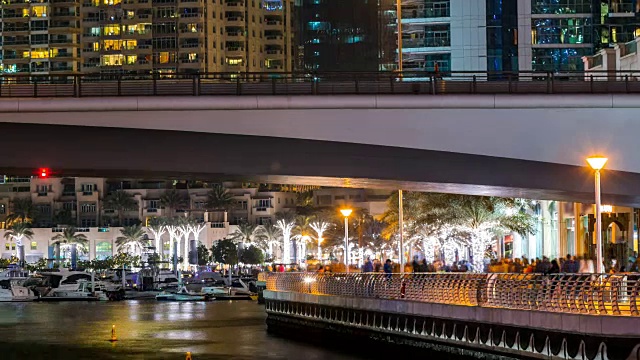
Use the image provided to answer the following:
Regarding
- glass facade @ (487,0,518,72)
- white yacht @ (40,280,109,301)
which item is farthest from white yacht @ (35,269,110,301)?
glass facade @ (487,0,518,72)

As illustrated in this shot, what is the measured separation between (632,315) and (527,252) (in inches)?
3064

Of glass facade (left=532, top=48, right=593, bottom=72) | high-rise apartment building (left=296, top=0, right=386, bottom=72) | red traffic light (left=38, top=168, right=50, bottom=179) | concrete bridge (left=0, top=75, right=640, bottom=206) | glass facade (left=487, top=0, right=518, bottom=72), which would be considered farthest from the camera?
high-rise apartment building (left=296, top=0, right=386, bottom=72)

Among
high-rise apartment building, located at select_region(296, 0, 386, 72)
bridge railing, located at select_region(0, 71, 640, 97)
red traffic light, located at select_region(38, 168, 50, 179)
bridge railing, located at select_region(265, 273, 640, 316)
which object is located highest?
high-rise apartment building, located at select_region(296, 0, 386, 72)

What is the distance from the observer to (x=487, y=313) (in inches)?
1649

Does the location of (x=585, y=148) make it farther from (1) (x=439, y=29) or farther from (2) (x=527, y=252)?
(1) (x=439, y=29)

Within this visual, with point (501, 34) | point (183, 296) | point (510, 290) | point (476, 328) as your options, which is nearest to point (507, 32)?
point (501, 34)

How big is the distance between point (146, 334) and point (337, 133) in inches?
1035

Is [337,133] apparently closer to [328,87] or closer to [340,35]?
[328,87]

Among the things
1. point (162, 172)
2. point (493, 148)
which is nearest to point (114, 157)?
point (162, 172)

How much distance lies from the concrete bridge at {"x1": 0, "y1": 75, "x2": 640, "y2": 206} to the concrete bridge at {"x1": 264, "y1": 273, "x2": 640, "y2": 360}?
5.22 meters

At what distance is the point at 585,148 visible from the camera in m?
55.4

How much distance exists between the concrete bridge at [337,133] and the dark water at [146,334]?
27.6ft

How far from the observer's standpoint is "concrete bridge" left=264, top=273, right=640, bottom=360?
34.3 metres

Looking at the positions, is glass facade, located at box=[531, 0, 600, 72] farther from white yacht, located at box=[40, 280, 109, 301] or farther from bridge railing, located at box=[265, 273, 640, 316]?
bridge railing, located at box=[265, 273, 640, 316]
